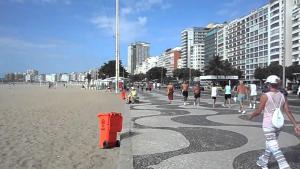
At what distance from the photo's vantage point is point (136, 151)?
890 cm

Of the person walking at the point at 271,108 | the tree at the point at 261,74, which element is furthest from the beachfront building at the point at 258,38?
the person walking at the point at 271,108

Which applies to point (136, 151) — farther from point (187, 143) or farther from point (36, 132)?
point (36, 132)

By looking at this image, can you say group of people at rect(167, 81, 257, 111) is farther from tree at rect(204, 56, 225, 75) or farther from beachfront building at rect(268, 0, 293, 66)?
beachfront building at rect(268, 0, 293, 66)

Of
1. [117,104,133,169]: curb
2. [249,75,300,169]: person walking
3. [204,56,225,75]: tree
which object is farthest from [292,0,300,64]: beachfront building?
[249,75,300,169]: person walking

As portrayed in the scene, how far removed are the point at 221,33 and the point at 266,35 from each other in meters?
36.8

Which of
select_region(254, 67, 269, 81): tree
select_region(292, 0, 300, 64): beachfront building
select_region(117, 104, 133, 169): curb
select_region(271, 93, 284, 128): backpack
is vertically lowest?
select_region(117, 104, 133, 169): curb

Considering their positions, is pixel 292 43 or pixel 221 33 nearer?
pixel 292 43

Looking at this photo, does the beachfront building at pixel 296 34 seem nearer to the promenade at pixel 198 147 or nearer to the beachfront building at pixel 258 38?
the beachfront building at pixel 258 38

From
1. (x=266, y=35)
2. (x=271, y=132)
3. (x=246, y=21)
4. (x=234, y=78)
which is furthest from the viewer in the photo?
(x=246, y=21)

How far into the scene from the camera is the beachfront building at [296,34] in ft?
431

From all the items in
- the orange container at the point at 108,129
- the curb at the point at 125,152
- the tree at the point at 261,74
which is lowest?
the curb at the point at 125,152

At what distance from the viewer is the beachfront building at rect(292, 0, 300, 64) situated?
132 metres

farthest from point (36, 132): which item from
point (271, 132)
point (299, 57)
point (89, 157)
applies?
point (299, 57)

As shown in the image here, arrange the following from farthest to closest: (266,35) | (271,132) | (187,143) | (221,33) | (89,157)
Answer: (221,33)
(266,35)
(187,143)
(89,157)
(271,132)
